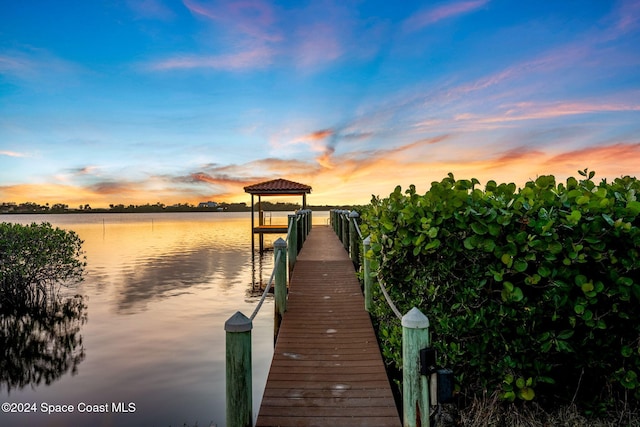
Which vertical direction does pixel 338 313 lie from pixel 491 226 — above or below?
below

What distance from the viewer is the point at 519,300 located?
3650mm

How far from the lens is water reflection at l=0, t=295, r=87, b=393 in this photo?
9.41m

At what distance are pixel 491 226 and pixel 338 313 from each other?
4.29 meters

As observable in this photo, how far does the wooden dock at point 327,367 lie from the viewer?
4336mm

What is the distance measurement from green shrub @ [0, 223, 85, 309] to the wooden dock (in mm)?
11124

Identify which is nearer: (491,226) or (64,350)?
(491,226)

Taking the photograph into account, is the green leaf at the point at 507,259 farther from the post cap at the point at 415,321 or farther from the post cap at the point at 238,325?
the post cap at the point at 238,325

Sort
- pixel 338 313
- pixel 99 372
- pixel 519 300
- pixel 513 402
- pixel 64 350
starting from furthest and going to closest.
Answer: pixel 64 350
pixel 99 372
pixel 338 313
pixel 513 402
pixel 519 300

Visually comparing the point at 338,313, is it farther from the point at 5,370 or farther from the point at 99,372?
the point at 5,370

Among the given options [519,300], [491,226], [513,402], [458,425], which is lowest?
[458,425]

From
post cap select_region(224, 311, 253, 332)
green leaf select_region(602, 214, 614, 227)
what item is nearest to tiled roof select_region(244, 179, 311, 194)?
post cap select_region(224, 311, 253, 332)

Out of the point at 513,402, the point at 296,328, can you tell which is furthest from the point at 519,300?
the point at 296,328

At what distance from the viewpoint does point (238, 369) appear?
11.8ft

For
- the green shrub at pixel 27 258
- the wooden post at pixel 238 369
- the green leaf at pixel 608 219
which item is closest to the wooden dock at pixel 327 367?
the wooden post at pixel 238 369
